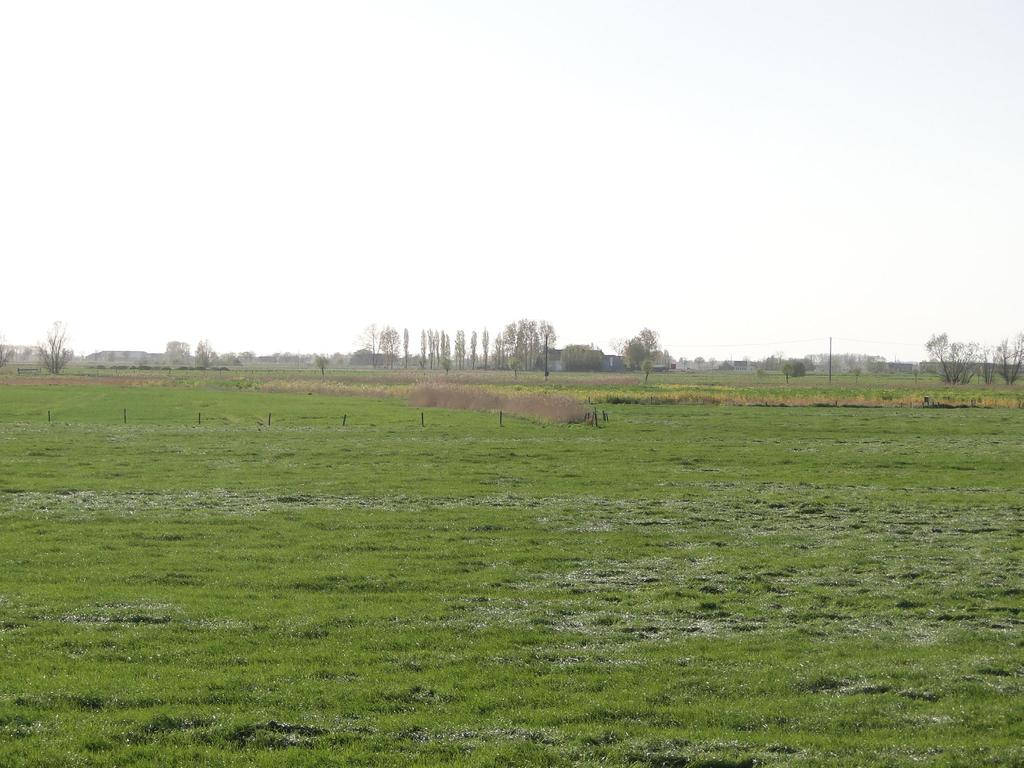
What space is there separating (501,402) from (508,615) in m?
53.7

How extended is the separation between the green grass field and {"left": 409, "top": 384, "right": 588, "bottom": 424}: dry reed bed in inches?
985

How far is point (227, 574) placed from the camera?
17.4 metres

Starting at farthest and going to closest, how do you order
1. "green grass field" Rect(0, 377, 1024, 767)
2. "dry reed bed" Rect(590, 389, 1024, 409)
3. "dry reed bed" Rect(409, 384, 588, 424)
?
"dry reed bed" Rect(590, 389, 1024, 409) → "dry reed bed" Rect(409, 384, 588, 424) → "green grass field" Rect(0, 377, 1024, 767)

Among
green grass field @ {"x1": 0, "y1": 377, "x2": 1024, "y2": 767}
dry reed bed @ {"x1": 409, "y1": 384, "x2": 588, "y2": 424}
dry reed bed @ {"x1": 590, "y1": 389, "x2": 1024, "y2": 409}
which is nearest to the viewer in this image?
green grass field @ {"x1": 0, "y1": 377, "x2": 1024, "y2": 767}

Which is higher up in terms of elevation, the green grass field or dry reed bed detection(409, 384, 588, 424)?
dry reed bed detection(409, 384, 588, 424)

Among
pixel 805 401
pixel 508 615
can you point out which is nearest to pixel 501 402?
pixel 805 401

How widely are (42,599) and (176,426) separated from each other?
4145 centimetres

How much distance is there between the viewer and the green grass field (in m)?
9.71

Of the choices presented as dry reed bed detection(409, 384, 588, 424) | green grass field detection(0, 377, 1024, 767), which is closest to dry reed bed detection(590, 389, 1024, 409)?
dry reed bed detection(409, 384, 588, 424)

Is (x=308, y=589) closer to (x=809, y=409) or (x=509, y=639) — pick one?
(x=509, y=639)

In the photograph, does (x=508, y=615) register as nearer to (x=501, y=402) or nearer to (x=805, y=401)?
(x=501, y=402)

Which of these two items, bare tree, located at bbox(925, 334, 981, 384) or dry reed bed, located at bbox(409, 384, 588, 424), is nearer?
dry reed bed, located at bbox(409, 384, 588, 424)

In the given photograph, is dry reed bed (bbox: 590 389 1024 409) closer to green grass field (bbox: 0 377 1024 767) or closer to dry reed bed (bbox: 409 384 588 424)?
dry reed bed (bbox: 409 384 588 424)

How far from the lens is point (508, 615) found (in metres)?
14.9
